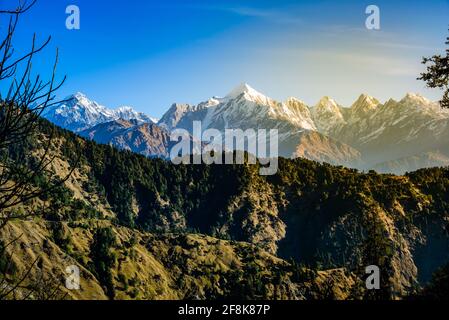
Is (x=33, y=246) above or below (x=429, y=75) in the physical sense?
below

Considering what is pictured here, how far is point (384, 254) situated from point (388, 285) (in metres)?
5.96
